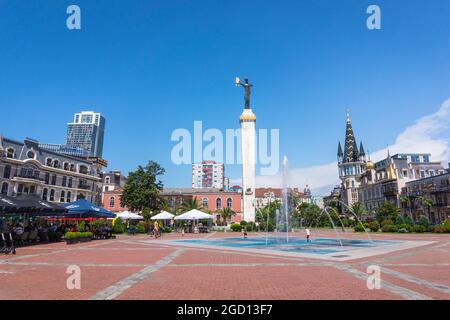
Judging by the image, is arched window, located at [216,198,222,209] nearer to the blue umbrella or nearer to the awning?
the blue umbrella

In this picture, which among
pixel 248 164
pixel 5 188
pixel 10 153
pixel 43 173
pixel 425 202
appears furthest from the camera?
pixel 425 202

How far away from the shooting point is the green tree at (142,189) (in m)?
53.7

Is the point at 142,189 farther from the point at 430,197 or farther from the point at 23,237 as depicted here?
the point at 430,197

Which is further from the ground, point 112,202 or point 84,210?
point 112,202

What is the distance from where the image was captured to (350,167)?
108m

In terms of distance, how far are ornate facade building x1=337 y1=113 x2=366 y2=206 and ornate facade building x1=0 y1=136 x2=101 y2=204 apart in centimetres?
7617

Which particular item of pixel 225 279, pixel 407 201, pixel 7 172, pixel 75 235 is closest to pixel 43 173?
pixel 7 172

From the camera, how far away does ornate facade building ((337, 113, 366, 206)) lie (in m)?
97.3

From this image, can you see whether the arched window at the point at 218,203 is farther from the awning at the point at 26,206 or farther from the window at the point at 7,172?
the awning at the point at 26,206

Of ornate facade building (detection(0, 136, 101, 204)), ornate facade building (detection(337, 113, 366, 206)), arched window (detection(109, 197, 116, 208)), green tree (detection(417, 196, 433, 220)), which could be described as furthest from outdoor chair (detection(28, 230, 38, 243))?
ornate facade building (detection(337, 113, 366, 206))

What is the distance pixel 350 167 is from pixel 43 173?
94.6 m

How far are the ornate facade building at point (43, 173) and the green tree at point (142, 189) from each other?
9.95m

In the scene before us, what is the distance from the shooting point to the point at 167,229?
141 feet
